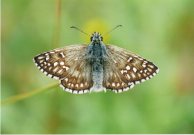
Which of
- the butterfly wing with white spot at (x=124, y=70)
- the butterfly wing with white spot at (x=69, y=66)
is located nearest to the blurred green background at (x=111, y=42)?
the butterfly wing with white spot at (x=69, y=66)

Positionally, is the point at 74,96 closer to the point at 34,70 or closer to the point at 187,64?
the point at 34,70

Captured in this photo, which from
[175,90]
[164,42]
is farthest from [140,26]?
[175,90]

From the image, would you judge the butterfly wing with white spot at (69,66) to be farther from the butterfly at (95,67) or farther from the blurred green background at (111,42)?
the blurred green background at (111,42)

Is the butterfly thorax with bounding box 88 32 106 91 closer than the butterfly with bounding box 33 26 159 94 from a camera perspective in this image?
No

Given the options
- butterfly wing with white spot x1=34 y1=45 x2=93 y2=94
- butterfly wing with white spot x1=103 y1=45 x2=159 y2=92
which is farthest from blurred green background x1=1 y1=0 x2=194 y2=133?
butterfly wing with white spot x1=103 y1=45 x2=159 y2=92

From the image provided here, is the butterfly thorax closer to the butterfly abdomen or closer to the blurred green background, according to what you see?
the butterfly abdomen

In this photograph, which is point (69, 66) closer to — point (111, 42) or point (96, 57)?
point (96, 57)
